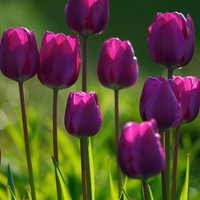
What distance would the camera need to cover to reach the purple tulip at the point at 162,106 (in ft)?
3.41

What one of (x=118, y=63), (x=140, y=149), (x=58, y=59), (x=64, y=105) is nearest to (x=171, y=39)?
(x=118, y=63)

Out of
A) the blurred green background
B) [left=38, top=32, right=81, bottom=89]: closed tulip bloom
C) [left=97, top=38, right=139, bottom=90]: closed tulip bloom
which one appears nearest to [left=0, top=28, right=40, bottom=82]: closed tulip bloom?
[left=38, top=32, right=81, bottom=89]: closed tulip bloom

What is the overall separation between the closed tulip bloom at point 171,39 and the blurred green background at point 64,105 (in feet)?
1.93

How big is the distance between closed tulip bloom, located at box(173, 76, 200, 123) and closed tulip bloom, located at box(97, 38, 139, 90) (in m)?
0.10

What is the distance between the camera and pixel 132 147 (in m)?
0.86

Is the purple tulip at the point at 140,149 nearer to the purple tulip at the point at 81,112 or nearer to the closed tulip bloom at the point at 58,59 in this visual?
the purple tulip at the point at 81,112

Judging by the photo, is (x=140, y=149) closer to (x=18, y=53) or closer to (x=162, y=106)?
(x=162, y=106)

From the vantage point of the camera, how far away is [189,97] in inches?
45.1

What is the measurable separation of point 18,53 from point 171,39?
11.4 inches

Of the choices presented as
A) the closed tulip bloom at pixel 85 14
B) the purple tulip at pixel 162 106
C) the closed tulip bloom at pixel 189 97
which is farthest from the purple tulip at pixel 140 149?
the closed tulip bloom at pixel 85 14

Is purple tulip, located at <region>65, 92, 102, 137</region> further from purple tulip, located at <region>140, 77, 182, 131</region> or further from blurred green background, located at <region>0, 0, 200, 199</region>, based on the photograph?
blurred green background, located at <region>0, 0, 200, 199</region>

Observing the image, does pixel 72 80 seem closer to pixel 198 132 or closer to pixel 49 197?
pixel 49 197

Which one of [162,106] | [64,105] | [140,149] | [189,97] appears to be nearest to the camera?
[140,149]

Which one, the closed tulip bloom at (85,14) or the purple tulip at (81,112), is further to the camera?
the closed tulip bloom at (85,14)
